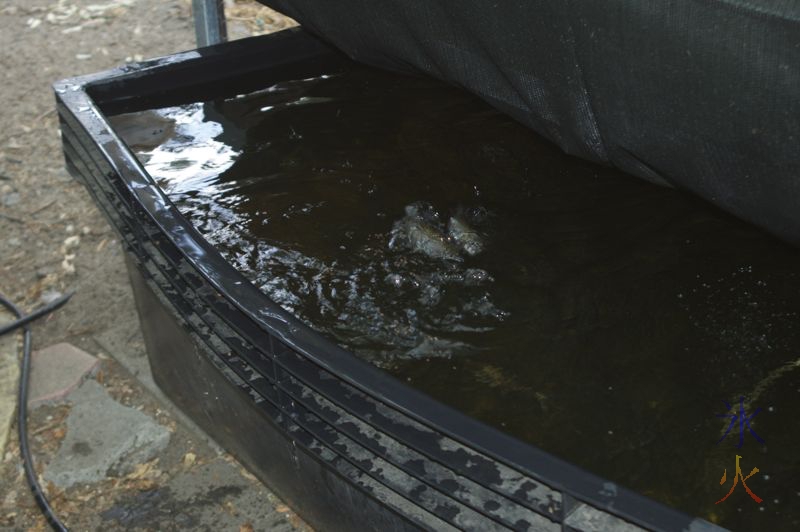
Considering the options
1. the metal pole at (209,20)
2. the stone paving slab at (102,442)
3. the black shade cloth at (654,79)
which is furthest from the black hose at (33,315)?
the black shade cloth at (654,79)

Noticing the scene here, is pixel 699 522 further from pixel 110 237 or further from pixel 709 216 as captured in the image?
pixel 110 237

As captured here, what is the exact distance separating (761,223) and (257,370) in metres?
1.08

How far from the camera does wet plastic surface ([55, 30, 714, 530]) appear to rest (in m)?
1.60

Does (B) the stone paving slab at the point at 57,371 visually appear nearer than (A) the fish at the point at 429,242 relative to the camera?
No

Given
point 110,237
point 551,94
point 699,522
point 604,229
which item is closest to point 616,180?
point 604,229

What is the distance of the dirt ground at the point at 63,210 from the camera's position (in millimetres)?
2834

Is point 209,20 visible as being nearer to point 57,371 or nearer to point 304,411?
point 57,371

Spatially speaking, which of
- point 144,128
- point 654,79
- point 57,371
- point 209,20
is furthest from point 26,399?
point 654,79

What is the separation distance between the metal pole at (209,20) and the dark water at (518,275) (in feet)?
1.74

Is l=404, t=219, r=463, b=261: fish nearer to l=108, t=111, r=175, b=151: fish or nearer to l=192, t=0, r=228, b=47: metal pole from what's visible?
l=108, t=111, r=175, b=151: fish

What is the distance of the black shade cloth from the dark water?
479 mm

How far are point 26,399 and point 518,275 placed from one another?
5.42 feet

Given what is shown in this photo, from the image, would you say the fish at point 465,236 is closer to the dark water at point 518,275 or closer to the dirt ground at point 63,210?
the dark water at point 518,275

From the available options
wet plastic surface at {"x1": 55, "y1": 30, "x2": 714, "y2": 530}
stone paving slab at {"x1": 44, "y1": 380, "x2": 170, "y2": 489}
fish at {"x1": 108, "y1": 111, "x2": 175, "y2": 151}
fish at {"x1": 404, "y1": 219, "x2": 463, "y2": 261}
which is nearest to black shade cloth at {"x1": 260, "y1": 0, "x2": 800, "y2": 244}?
fish at {"x1": 404, "y1": 219, "x2": 463, "y2": 261}
